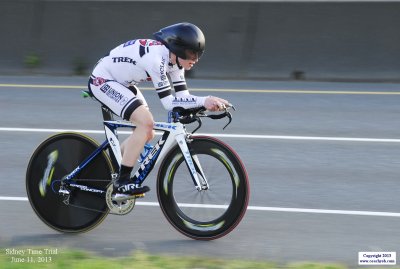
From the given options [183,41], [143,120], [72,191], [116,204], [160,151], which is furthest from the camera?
[72,191]

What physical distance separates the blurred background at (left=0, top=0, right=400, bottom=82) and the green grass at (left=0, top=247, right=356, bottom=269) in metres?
8.84

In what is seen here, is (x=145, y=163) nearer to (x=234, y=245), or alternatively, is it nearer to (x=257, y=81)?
(x=234, y=245)

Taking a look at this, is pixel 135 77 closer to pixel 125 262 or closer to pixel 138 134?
pixel 138 134

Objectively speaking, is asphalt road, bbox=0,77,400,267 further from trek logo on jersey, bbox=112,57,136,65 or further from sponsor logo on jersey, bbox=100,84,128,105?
Answer: trek logo on jersey, bbox=112,57,136,65

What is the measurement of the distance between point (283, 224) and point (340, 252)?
851mm

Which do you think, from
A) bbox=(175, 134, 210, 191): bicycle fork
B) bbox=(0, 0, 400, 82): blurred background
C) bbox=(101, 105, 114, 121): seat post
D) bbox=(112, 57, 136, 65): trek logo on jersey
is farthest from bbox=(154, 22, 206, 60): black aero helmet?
bbox=(0, 0, 400, 82): blurred background

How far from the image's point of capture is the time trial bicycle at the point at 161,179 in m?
7.00

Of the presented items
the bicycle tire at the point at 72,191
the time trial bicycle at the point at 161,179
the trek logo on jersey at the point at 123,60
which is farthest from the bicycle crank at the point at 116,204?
the trek logo on jersey at the point at 123,60

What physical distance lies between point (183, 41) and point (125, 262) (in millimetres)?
1778

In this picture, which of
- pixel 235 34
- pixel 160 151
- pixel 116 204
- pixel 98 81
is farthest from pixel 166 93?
pixel 235 34

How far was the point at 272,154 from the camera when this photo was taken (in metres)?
10.2

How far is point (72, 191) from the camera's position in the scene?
24.3 feet

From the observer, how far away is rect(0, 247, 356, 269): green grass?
618cm

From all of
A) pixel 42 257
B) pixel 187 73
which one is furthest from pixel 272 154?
pixel 187 73
